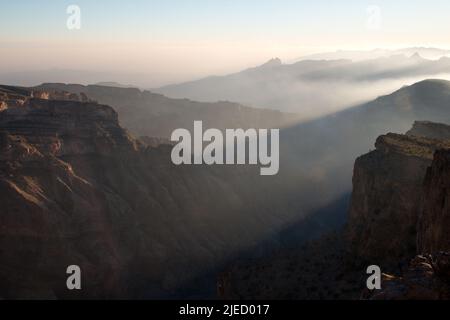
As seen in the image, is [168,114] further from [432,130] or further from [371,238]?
[371,238]

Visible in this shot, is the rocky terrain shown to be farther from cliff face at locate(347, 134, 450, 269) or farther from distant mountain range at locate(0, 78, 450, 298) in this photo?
distant mountain range at locate(0, 78, 450, 298)

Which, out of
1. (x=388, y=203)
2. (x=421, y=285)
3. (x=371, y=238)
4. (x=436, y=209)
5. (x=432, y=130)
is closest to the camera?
(x=421, y=285)

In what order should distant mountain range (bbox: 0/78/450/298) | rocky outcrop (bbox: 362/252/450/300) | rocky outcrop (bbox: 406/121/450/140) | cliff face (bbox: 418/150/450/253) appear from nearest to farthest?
1. rocky outcrop (bbox: 362/252/450/300)
2. cliff face (bbox: 418/150/450/253)
3. rocky outcrop (bbox: 406/121/450/140)
4. distant mountain range (bbox: 0/78/450/298)

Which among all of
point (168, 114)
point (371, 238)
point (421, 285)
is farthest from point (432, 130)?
point (168, 114)

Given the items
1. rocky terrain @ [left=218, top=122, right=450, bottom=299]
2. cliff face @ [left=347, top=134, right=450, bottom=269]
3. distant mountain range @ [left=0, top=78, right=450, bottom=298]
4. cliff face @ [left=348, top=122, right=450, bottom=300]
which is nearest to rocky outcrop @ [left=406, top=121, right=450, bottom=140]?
cliff face @ [left=348, top=122, right=450, bottom=300]

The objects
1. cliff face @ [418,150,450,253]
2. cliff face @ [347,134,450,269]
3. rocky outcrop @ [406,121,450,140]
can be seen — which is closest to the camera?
cliff face @ [418,150,450,253]

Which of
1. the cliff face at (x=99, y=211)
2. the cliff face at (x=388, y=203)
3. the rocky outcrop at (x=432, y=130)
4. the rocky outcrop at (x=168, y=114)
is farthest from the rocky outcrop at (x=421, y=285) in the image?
the rocky outcrop at (x=168, y=114)

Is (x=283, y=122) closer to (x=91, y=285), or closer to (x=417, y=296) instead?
(x=91, y=285)
